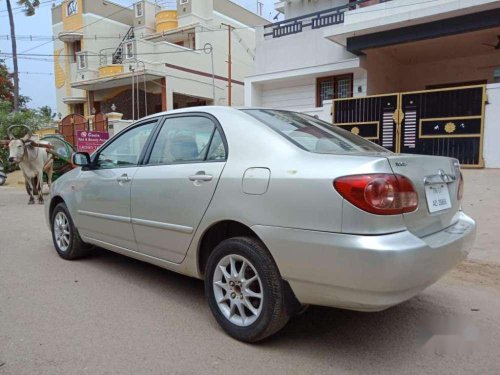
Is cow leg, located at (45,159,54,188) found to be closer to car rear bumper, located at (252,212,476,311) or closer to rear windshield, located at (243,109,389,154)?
rear windshield, located at (243,109,389,154)

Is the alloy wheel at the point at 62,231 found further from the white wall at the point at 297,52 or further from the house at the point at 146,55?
the house at the point at 146,55

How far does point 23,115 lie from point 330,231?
22.4 m

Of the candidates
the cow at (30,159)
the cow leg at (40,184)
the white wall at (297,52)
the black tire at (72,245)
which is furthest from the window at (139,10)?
the black tire at (72,245)

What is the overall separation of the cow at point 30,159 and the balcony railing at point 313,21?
28.9ft

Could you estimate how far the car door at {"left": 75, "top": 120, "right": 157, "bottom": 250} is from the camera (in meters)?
4.18

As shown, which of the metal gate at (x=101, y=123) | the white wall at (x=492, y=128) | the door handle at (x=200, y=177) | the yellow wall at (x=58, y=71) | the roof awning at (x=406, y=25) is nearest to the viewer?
the door handle at (x=200, y=177)

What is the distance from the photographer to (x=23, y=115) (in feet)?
69.7

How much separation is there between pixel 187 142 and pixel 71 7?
27.8 m

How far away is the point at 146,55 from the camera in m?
21.7

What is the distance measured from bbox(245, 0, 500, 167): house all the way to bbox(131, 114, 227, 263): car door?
8.39 meters

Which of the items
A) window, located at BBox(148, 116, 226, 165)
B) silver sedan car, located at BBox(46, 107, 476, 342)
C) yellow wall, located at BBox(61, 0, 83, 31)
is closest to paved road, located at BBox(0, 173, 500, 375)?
silver sedan car, located at BBox(46, 107, 476, 342)

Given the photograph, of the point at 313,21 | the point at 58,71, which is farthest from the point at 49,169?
the point at 58,71

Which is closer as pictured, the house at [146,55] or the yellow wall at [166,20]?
the house at [146,55]

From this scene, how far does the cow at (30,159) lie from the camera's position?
10164 millimetres
